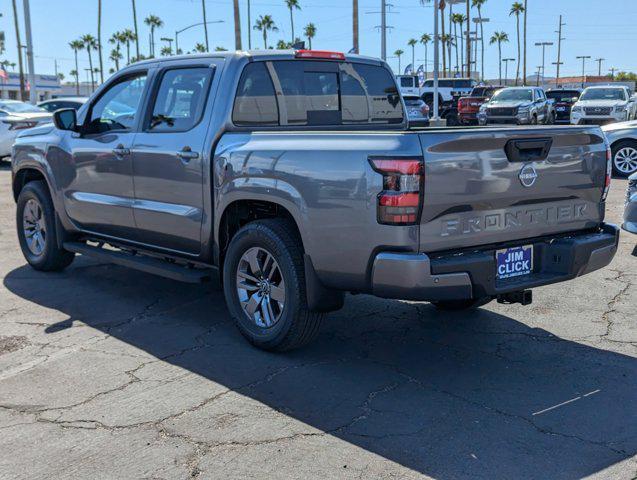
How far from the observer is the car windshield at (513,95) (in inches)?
1075

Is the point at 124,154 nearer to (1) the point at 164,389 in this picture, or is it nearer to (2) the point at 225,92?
(2) the point at 225,92

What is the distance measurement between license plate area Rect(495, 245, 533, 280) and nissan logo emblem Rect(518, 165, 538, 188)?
1.26ft

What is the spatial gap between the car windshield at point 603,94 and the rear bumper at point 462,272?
67.6 ft

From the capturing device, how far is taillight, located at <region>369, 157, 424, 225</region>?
4.01 metres

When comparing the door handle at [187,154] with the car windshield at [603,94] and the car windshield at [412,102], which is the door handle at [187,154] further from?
the car windshield at [412,102]

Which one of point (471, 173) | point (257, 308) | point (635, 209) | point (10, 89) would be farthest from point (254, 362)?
point (10, 89)

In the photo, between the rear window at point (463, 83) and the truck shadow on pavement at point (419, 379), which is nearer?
the truck shadow on pavement at point (419, 379)

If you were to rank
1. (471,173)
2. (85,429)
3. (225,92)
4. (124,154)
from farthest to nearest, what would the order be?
1. (124,154)
2. (225,92)
3. (471,173)
4. (85,429)

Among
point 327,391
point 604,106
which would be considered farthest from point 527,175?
point 604,106

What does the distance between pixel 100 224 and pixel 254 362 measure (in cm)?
238

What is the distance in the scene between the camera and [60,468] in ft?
11.3

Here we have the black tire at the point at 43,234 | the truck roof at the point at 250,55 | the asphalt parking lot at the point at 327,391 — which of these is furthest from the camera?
the black tire at the point at 43,234

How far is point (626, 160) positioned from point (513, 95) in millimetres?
13854

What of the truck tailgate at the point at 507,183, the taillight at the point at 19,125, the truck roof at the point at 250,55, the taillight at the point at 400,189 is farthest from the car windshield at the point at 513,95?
the taillight at the point at 400,189
